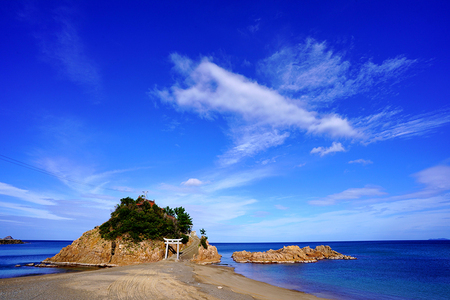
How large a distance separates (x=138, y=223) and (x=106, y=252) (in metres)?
7.31

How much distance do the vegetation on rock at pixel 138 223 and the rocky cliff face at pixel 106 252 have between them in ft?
4.16

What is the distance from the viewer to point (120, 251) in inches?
1688

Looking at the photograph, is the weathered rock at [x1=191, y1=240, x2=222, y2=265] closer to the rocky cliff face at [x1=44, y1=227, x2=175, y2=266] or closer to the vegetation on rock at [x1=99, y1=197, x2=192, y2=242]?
the vegetation on rock at [x1=99, y1=197, x2=192, y2=242]

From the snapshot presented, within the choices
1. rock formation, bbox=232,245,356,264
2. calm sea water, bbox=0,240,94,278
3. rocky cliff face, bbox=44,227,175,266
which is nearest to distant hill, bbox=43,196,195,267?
rocky cliff face, bbox=44,227,175,266

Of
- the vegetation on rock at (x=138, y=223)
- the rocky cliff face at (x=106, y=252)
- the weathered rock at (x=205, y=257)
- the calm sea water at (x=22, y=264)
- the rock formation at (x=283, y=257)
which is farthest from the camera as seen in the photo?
the rock formation at (x=283, y=257)

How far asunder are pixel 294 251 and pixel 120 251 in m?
51.8

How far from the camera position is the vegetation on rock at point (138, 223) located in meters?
45.0

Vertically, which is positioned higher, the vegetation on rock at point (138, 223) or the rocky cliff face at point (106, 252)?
the vegetation on rock at point (138, 223)

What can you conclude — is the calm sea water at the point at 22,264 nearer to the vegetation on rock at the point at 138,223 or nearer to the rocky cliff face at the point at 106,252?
the rocky cliff face at the point at 106,252

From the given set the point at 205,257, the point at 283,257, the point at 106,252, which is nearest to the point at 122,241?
the point at 106,252

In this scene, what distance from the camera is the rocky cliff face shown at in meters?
42.3

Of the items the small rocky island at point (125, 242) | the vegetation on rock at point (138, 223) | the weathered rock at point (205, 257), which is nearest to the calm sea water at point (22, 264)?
the small rocky island at point (125, 242)

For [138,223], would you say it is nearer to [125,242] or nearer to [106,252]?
[125,242]

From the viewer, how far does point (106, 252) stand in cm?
4284
